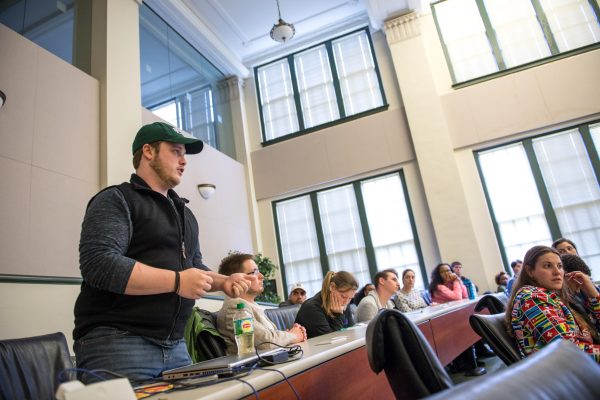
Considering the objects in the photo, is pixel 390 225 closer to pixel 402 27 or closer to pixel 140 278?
pixel 402 27

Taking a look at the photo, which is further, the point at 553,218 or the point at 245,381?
the point at 553,218

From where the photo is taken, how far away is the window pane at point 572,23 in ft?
21.6

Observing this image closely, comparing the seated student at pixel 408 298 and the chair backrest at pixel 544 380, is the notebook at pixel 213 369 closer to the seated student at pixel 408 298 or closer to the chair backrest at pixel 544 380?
the chair backrest at pixel 544 380

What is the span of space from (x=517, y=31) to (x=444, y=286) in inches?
190

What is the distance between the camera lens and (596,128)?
6.32 m

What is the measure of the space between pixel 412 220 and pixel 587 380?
6.63m

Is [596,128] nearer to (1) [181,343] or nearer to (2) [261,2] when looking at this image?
(2) [261,2]

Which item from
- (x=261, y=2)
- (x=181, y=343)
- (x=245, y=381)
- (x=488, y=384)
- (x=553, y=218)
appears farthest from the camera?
(x=261, y=2)

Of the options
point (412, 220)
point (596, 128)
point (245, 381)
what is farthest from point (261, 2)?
point (245, 381)

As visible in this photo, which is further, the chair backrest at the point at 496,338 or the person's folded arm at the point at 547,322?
the person's folded arm at the point at 547,322

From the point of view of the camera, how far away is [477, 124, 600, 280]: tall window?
614 cm

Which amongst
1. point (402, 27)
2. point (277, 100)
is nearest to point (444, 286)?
point (402, 27)

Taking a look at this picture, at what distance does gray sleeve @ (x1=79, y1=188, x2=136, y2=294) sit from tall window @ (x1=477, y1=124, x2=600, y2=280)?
645cm

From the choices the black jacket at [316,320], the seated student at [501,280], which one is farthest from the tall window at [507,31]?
the black jacket at [316,320]
